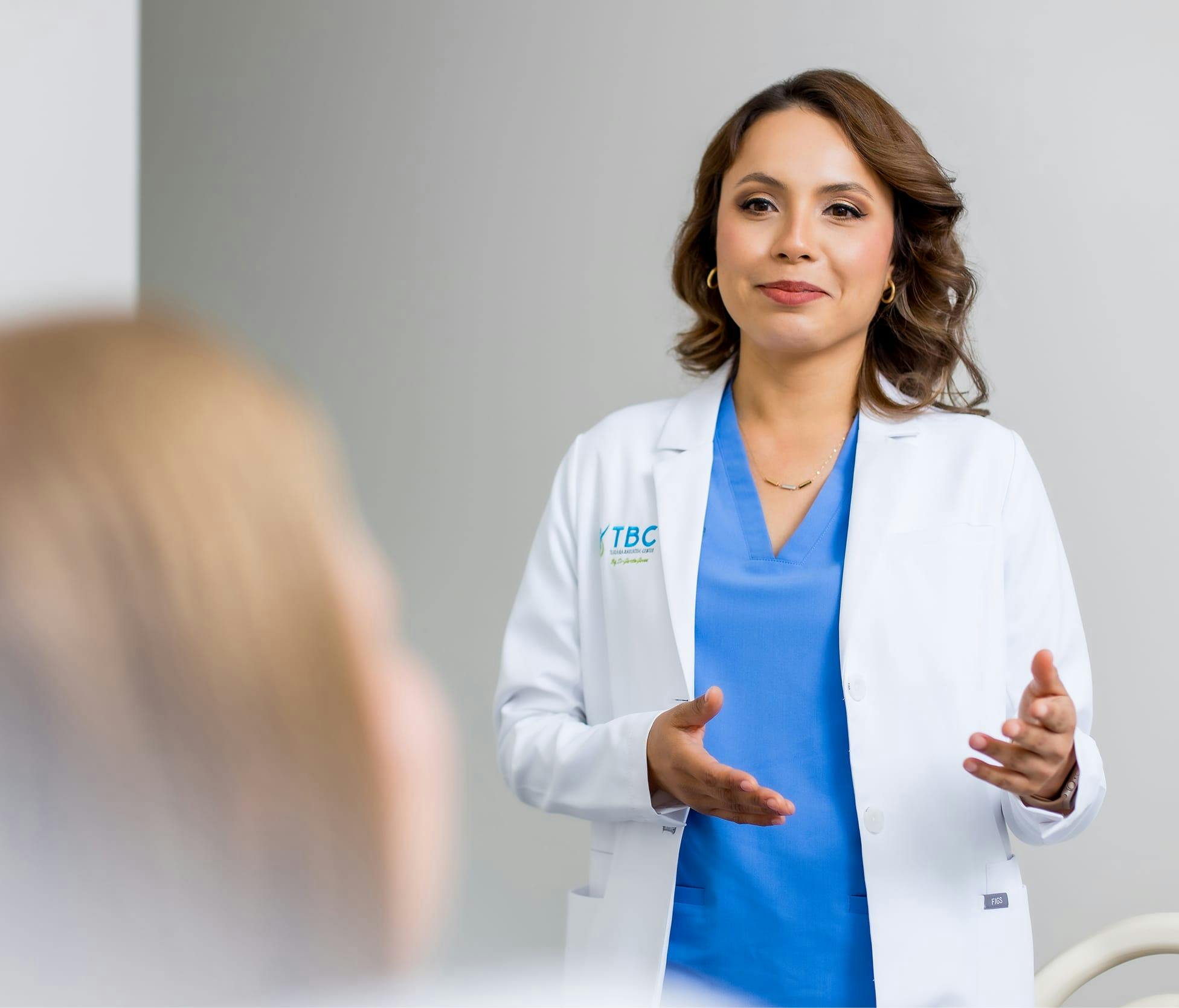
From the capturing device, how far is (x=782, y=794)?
4.42ft

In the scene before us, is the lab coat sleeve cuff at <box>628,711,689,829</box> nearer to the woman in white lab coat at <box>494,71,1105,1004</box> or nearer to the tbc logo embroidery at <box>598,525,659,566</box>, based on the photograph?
the woman in white lab coat at <box>494,71,1105,1004</box>

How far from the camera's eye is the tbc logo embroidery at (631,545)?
1.48 meters

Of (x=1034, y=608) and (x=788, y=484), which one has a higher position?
(x=788, y=484)

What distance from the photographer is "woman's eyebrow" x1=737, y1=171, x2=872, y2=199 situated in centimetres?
148

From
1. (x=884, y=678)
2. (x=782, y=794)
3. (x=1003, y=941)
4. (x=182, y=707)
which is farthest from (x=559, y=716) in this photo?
(x=182, y=707)

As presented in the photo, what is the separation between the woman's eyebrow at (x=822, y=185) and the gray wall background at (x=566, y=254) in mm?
845

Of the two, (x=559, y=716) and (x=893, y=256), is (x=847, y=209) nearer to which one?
(x=893, y=256)

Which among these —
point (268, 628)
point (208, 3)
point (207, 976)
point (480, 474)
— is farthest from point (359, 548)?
point (208, 3)

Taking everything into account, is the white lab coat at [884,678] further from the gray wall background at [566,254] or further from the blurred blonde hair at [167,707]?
the blurred blonde hair at [167,707]

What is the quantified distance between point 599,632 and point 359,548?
110 cm

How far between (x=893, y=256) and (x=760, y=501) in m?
0.40

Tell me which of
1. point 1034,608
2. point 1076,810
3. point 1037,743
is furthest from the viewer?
point 1034,608

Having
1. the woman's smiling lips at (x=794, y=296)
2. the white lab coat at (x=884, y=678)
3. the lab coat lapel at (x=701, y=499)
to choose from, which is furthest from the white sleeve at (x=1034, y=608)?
the woman's smiling lips at (x=794, y=296)

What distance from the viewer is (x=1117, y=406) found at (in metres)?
2.14
